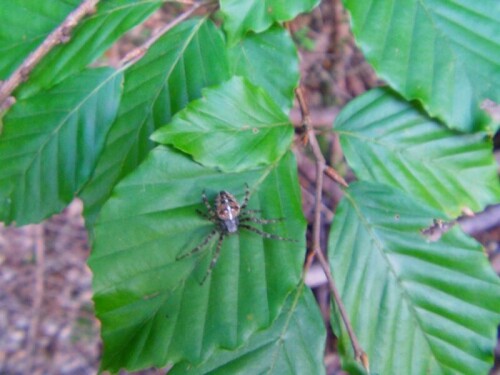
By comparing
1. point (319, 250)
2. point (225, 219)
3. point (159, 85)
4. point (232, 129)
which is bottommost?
point (319, 250)

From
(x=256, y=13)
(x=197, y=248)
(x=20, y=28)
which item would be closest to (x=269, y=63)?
(x=256, y=13)

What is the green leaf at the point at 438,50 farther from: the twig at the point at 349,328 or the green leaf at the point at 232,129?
the twig at the point at 349,328

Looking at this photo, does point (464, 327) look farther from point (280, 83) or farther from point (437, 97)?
point (280, 83)

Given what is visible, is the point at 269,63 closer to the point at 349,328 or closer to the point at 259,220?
the point at 259,220

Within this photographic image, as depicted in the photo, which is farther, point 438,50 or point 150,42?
point 150,42

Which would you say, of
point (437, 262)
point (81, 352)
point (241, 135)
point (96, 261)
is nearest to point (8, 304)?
point (81, 352)

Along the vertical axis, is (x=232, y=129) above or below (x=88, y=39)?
below

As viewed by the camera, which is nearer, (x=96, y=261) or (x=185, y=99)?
(x=96, y=261)

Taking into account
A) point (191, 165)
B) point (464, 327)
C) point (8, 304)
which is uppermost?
point (191, 165)
